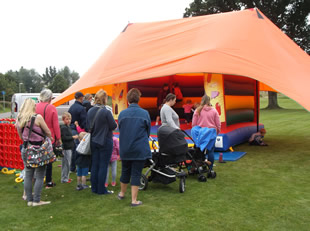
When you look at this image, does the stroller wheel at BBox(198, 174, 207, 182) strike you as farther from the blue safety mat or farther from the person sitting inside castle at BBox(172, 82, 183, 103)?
the person sitting inside castle at BBox(172, 82, 183, 103)

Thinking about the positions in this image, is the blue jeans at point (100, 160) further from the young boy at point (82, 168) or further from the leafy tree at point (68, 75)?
the leafy tree at point (68, 75)

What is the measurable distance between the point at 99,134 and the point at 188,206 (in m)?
1.68

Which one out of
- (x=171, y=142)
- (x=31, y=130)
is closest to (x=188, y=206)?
(x=171, y=142)

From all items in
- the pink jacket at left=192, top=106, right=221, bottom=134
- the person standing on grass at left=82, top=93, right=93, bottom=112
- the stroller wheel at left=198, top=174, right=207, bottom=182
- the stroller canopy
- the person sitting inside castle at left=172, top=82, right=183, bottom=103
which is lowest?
the stroller wheel at left=198, top=174, right=207, bottom=182

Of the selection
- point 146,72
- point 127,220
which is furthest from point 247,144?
point 127,220

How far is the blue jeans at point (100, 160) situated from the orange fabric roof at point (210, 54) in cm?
355

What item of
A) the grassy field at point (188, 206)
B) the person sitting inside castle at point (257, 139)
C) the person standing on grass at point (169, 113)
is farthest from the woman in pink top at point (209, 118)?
the person sitting inside castle at point (257, 139)

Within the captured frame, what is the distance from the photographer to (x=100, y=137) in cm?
459

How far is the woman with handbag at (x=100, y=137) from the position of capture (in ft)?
15.1

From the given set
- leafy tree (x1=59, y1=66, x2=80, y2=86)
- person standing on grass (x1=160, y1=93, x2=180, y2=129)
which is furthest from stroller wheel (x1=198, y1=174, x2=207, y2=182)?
leafy tree (x1=59, y1=66, x2=80, y2=86)

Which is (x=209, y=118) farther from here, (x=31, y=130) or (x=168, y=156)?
(x=31, y=130)

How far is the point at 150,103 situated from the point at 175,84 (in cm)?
135

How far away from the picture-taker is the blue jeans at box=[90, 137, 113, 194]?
15.4 feet

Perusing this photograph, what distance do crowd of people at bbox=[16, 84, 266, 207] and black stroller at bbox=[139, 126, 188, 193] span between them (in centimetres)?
29
